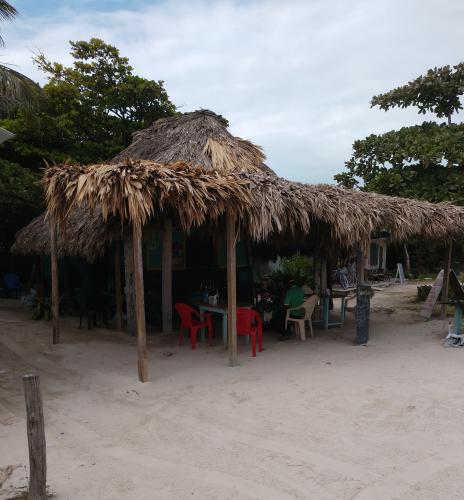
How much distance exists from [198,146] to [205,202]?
110 inches

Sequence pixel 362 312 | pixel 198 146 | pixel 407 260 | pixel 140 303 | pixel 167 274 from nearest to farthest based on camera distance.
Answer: pixel 140 303, pixel 362 312, pixel 198 146, pixel 167 274, pixel 407 260

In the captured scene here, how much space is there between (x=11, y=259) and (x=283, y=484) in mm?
14145

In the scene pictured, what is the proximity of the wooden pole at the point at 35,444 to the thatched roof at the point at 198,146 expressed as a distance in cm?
506

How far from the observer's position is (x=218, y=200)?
574cm

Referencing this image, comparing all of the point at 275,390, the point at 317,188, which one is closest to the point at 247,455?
the point at 275,390

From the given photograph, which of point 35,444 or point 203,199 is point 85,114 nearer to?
point 203,199

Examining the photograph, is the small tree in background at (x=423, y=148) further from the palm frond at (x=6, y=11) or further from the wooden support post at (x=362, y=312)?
the palm frond at (x=6, y=11)

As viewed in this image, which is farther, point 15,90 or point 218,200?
point 15,90

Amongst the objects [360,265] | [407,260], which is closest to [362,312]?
[360,265]

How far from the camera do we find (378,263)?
19.3m

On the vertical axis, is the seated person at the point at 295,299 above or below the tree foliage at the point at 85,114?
below

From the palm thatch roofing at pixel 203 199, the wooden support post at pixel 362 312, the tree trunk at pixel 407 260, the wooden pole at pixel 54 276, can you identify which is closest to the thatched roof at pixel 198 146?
the palm thatch roofing at pixel 203 199

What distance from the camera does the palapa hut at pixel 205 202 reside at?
5.30m

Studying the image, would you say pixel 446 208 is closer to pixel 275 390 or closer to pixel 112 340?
pixel 275 390
